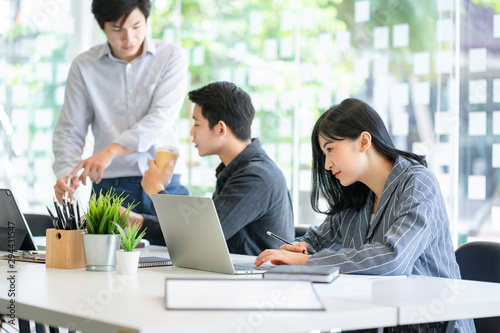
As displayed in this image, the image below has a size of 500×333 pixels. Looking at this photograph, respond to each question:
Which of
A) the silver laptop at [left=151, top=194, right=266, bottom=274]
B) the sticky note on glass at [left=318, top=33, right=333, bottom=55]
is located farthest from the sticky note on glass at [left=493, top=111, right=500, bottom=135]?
the silver laptop at [left=151, top=194, right=266, bottom=274]

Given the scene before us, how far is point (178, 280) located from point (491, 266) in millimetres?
1115

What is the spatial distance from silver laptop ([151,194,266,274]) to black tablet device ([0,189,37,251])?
0.51 metres

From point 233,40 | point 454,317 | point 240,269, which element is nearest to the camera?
point 454,317

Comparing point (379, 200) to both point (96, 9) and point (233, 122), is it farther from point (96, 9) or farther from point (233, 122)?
point (96, 9)

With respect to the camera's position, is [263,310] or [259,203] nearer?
[263,310]

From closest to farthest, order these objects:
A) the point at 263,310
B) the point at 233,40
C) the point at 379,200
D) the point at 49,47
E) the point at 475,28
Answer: the point at 263,310
the point at 379,200
the point at 475,28
the point at 233,40
the point at 49,47

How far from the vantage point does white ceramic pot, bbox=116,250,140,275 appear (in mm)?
1600

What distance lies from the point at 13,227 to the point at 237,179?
77 cm

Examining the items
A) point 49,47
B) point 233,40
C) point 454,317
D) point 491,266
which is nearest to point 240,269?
point 454,317

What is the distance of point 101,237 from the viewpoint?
1.68 m

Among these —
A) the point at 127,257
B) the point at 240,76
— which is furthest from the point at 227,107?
the point at 240,76

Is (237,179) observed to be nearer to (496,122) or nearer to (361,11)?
(496,122)

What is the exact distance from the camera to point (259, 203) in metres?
2.28

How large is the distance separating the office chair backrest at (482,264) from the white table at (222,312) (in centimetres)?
38
